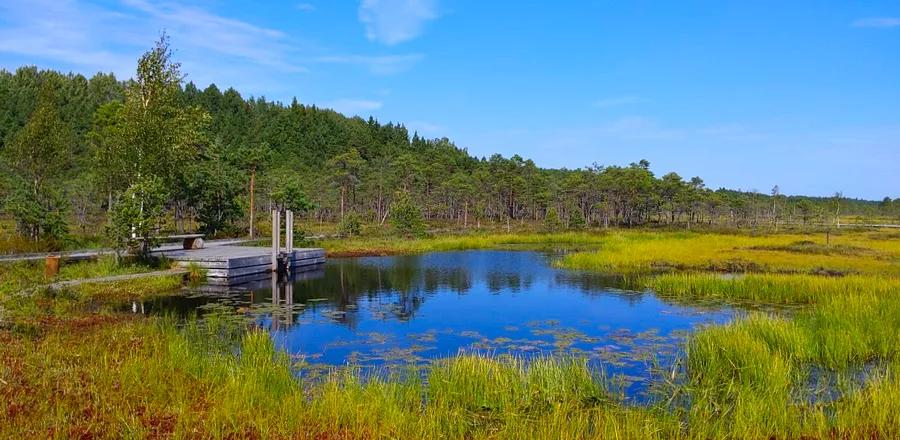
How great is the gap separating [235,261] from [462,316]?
11.0 metres

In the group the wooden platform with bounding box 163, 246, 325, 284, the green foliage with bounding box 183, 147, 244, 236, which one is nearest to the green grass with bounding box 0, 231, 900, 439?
the wooden platform with bounding box 163, 246, 325, 284

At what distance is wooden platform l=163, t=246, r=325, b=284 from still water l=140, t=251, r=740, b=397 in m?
1.34

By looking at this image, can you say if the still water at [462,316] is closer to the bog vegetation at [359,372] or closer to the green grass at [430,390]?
the bog vegetation at [359,372]

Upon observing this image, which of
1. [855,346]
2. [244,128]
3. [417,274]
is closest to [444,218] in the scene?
[244,128]

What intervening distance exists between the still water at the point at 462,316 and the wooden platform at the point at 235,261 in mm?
1337

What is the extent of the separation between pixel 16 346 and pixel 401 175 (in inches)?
2793

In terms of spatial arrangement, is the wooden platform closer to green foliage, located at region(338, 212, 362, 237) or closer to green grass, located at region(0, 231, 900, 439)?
green grass, located at region(0, 231, 900, 439)

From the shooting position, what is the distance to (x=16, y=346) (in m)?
10.0

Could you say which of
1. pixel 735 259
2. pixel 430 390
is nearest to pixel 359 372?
pixel 430 390

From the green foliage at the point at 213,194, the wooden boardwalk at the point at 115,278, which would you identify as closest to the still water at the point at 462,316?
the wooden boardwalk at the point at 115,278

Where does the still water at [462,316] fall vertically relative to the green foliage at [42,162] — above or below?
below

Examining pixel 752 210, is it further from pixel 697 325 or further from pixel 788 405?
pixel 788 405

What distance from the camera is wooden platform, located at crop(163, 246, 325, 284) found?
912 inches

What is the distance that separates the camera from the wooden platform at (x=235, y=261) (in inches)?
912
